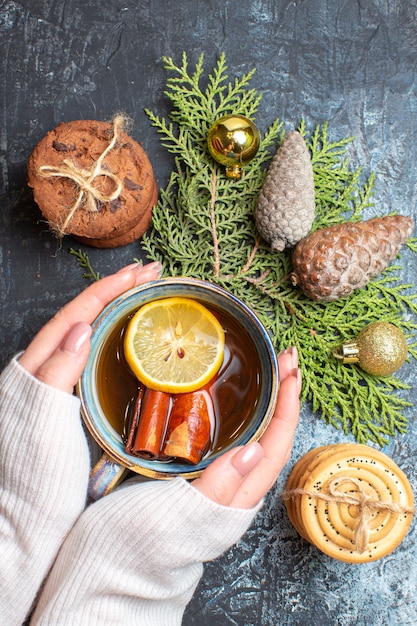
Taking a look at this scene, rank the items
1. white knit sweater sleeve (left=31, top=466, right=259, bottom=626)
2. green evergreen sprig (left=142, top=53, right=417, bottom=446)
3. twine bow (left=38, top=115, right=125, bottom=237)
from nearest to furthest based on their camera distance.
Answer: white knit sweater sleeve (left=31, top=466, right=259, bottom=626) → twine bow (left=38, top=115, right=125, bottom=237) → green evergreen sprig (left=142, top=53, right=417, bottom=446)

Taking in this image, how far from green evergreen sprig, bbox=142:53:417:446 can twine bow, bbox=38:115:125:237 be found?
0.16m

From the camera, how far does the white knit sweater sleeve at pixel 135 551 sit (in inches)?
36.6

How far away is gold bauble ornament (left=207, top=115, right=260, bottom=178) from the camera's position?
113 centimetres

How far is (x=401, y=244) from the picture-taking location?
3.84ft

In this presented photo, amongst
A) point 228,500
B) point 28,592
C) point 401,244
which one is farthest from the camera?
point 401,244

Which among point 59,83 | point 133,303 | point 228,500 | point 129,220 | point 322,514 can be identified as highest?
point 59,83

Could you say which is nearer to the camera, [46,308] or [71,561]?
[71,561]

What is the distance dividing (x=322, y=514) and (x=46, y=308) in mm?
692

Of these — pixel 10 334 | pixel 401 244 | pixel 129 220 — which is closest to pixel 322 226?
pixel 401 244

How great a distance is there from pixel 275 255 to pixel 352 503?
508 mm

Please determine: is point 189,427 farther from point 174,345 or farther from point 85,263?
point 85,263

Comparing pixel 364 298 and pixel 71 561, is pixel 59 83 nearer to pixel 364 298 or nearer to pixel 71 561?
pixel 364 298

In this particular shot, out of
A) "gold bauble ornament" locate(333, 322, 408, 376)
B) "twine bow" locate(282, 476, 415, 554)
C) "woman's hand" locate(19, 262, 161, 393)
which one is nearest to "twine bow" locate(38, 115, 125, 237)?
"woman's hand" locate(19, 262, 161, 393)

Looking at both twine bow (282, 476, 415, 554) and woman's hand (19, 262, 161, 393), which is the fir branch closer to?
woman's hand (19, 262, 161, 393)
